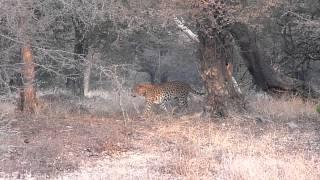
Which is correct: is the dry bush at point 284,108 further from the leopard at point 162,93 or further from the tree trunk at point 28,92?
the tree trunk at point 28,92

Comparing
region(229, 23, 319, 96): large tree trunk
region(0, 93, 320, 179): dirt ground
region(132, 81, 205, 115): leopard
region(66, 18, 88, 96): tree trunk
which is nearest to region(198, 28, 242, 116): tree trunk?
region(0, 93, 320, 179): dirt ground

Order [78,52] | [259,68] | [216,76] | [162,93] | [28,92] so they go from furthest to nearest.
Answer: [78,52]
[259,68]
[162,93]
[28,92]
[216,76]

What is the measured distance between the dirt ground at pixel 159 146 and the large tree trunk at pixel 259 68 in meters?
2.59

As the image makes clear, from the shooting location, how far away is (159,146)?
11.3 m

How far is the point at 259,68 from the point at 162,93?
323cm

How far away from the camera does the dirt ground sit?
350 inches

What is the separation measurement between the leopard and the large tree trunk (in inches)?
83.0

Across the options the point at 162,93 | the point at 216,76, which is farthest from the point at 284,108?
the point at 162,93

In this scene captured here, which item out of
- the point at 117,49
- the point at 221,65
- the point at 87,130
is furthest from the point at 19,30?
the point at 117,49

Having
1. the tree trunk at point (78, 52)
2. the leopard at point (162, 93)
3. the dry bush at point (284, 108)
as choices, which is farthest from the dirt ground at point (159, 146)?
the tree trunk at point (78, 52)

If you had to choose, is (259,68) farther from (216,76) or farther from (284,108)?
(216,76)

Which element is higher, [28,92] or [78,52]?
[78,52]

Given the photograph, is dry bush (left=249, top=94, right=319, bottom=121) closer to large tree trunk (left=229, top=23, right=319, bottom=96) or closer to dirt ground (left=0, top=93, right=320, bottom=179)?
dirt ground (left=0, top=93, right=320, bottom=179)

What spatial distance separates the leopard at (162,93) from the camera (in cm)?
1741
